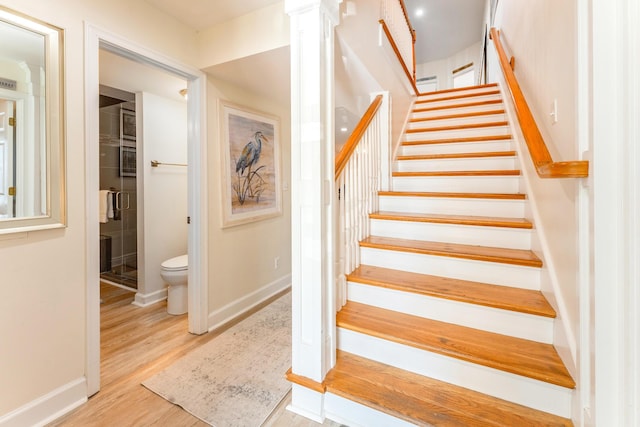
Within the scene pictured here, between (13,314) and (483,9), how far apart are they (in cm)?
697

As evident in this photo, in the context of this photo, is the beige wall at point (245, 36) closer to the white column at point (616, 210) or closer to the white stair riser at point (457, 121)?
the white column at point (616, 210)

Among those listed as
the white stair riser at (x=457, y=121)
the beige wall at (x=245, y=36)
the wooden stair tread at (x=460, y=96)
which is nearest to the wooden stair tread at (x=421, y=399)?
the beige wall at (x=245, y=36)

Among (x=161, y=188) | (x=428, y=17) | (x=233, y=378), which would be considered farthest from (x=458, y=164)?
(x=428, y=17)

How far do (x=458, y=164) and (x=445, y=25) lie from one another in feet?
14.9

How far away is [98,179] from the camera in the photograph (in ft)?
5.17

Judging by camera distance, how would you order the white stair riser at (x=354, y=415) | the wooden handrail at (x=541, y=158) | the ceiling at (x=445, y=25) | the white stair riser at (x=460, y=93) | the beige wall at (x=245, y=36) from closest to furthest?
the wooden handrail at (x=541, y=158) < the white stair riser at (x=354, y=415) < the beige wall at (x=245, y=36) < the white stair riser at (x=460, y=93) < the ceiling at (x=445, y=25)

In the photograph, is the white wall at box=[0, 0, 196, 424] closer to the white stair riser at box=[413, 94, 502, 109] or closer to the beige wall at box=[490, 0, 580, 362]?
the beige wall at box=[490, 0, 580, 362]

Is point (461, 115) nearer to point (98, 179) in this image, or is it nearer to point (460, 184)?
point (460, 184)

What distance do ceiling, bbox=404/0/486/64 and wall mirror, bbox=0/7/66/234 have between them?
5233 millimetres

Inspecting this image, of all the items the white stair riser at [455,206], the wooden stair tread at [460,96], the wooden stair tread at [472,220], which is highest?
the wooden stair tread at [460,96]

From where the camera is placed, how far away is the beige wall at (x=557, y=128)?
1060 millimetres

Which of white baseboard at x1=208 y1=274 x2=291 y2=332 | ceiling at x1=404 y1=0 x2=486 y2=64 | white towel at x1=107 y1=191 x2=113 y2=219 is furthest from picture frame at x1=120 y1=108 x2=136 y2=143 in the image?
ceiling at x1=404 y1=0 x2=486 y2=64

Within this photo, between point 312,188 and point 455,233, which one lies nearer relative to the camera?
point 312,188

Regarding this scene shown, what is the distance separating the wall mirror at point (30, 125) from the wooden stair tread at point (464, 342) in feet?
5.34
